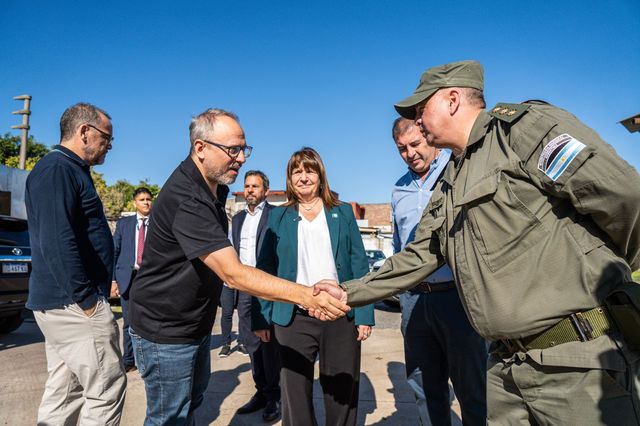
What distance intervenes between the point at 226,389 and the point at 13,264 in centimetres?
384

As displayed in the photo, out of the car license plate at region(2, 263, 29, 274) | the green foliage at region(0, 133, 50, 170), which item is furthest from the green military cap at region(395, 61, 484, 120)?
the green foliage at region(0, 133, 50, 170)

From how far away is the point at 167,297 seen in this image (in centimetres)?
236

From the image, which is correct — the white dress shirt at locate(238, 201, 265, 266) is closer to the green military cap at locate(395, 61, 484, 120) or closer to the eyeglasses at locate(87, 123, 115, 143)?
the eyeglasses at locate(87, 123, 115, 143)

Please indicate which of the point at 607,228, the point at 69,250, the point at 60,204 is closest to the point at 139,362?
the point at 69,250

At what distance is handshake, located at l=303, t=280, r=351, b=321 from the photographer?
2574 mm

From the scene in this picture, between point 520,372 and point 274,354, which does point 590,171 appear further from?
point 274,354

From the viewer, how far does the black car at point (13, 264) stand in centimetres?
616

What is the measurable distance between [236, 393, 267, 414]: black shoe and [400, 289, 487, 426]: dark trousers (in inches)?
70.9

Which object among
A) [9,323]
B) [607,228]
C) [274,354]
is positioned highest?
[607,228]

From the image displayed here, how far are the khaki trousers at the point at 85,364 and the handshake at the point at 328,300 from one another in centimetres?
119

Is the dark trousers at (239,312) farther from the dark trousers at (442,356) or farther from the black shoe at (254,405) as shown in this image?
the dark trousers at (442,356)

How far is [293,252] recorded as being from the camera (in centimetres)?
309

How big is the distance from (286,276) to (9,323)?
6379 mm

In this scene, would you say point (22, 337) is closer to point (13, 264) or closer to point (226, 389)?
point (13, 264)
